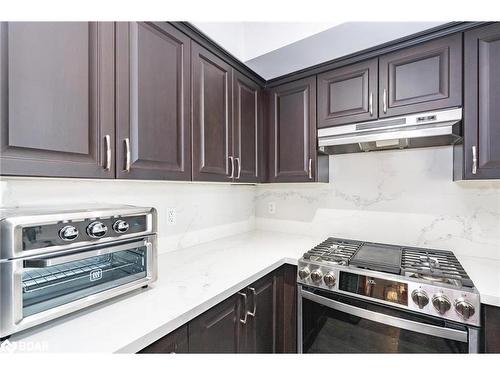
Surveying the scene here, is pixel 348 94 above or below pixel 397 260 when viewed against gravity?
above

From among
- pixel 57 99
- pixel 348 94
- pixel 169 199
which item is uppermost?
pixel 348 94

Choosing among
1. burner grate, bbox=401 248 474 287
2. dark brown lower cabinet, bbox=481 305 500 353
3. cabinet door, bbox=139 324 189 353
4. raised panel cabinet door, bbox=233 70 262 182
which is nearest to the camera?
cabinet door, bbox=139 324 189 353

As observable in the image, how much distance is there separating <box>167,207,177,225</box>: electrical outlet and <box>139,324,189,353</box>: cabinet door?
2.70 ft

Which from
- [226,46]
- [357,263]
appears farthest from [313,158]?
[226,46]

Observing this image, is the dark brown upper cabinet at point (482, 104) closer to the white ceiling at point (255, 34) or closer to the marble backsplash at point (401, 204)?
the marble backsplash at point (401, 204)

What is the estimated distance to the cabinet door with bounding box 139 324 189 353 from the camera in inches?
30.8

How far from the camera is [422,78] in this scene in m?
1.42

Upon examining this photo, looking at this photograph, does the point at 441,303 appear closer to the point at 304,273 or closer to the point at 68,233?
the point at 304,273

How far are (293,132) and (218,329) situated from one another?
140 centimetres

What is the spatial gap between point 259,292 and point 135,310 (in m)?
0.68

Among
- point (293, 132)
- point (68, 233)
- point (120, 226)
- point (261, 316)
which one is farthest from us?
point (293, 132)

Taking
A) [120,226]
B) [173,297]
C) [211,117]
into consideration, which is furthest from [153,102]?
[173,297]

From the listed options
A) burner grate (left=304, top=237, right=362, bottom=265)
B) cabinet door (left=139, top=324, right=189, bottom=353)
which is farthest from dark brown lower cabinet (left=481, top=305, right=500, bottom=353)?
cabinet door (left=139, top=324, right=189, bottom=353)

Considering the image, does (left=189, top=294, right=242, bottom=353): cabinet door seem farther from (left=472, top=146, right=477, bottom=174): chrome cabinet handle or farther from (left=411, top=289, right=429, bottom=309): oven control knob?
(left=472, top=146, right=477, bottom=174): chrome cabinet handle
